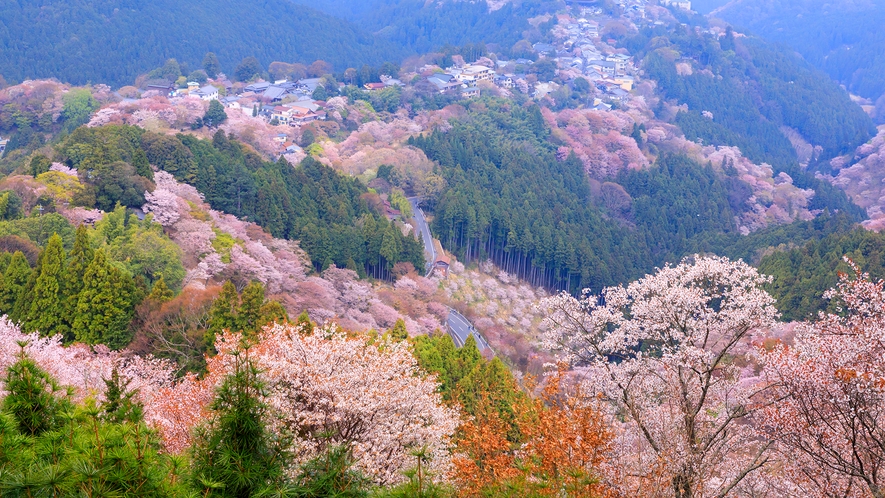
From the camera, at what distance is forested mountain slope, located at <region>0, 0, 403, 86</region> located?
242 ft

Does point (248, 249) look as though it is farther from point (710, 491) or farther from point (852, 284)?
point (852, 284)

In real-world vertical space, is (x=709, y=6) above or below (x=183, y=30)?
above

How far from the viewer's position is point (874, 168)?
75.2 meters

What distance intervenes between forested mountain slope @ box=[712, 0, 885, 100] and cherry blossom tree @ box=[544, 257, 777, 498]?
125m

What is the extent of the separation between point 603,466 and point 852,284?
4.08m

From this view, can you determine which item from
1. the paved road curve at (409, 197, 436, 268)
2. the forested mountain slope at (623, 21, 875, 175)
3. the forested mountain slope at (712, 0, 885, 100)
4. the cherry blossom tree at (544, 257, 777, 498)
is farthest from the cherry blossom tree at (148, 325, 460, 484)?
the forested mountain slope at (712, 0, 885, 100)

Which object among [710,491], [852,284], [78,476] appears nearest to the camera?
[78,476]

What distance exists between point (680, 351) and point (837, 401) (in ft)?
9.98

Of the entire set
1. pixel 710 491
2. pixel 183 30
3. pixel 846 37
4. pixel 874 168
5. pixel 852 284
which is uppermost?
pixel 846 37

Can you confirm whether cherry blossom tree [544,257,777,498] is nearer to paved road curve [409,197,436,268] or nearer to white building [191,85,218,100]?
paved road curve [409,197,436,268]

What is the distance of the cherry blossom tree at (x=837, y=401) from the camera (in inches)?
304

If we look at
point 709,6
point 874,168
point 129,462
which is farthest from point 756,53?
point 129,462

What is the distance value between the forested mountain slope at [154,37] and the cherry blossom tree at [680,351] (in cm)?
7634

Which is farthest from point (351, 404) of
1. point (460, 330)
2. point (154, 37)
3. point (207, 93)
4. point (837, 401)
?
point (154, 37)
